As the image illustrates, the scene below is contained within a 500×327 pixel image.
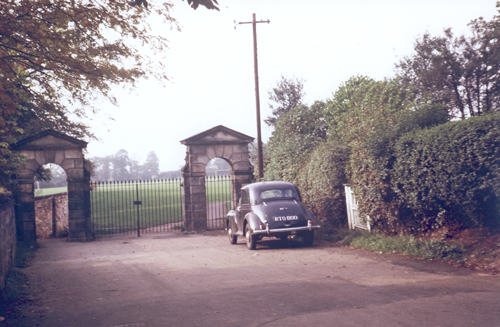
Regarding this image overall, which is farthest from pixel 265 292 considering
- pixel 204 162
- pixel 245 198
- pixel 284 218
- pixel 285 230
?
pixel 204 162

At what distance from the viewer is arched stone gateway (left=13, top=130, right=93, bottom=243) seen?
64.4 feet

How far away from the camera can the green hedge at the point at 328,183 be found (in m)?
15.2

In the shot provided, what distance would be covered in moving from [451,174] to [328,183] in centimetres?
A: 592

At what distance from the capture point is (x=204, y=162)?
2156cm

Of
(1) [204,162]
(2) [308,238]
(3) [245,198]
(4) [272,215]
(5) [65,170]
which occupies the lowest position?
(2) [308,238]

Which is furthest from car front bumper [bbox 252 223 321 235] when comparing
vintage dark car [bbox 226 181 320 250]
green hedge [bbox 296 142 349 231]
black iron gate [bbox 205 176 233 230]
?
black iron gate [bbox 205 176 233 230]

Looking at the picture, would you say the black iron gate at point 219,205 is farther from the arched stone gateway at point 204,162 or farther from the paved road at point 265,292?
the paved road at point 265,292

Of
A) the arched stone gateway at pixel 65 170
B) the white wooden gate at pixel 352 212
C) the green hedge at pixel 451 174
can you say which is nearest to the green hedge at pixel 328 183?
the white wooden gate at pixel 352 212

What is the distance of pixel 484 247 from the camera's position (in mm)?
9445

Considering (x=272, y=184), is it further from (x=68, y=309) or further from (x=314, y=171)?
(x=68, y=309)

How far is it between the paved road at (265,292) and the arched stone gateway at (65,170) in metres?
7.64

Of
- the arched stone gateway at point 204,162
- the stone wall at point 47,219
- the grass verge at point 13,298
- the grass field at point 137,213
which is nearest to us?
the grass verge at point 13,298

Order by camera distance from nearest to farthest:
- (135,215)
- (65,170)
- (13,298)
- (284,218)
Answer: (13,298) < (284,218) < (65,170) < (135,215)

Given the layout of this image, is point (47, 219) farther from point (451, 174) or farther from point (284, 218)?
point (451, 174)
